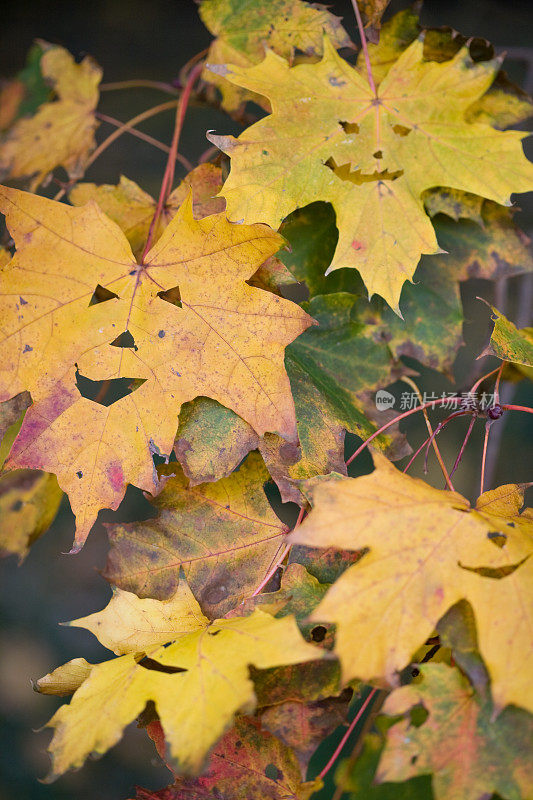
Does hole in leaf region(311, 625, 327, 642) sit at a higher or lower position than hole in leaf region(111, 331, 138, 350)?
lower

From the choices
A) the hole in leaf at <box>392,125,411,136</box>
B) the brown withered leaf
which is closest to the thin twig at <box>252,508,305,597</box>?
the brown withered leaf

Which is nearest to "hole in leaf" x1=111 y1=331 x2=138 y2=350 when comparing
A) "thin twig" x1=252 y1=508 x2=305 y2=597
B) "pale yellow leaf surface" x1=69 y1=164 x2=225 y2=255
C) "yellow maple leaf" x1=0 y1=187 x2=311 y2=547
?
"yellow maple leaf" x1=0 y1=187 x2=311 y2=547

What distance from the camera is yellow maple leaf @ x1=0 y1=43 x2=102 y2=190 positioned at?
101 centimetres

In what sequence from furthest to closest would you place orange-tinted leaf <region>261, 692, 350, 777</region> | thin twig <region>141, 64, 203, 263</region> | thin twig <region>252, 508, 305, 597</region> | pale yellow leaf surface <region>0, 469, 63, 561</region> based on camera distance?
pale yellow leaf surface <region>0, 469, 63, 561</region> < thin twig <region>141, 64, 203, 263</region> < thin twig <region>252, 508, 305, 597</region> < orange-tinted leaf <region>261, 692, 350, 777</region>

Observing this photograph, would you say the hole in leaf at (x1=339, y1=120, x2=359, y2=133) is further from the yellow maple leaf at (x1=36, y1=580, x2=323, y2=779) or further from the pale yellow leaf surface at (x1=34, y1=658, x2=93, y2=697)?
the pale yellow leaf surface at (x1=34, y1=658, x2=93, y2=697)

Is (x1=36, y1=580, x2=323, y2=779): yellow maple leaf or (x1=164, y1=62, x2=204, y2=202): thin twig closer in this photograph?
(x1=36, y1=580, x2=323, y2=779): yellow maple leaf

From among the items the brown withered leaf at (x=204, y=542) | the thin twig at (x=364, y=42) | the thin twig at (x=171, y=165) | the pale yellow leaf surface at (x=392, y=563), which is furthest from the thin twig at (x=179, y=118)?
the pale yellow leaf surface at (x=392, y=563)

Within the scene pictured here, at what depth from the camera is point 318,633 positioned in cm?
67

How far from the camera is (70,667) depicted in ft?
2.13

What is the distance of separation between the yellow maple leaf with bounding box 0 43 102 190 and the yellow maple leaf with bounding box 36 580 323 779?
73 cm

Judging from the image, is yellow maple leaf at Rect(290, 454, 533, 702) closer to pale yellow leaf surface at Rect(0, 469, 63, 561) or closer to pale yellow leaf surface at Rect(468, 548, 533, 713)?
pale yellow leaf surface at Rect(468, 548, 533, 713)

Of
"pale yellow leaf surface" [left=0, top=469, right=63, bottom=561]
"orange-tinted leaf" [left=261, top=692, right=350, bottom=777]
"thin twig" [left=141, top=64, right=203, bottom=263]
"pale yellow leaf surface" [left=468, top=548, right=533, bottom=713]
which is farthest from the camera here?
"pale yellow leaf surface" [left=0, top=469, right=63, bottom=561]

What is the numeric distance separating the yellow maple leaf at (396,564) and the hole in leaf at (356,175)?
1.18ft

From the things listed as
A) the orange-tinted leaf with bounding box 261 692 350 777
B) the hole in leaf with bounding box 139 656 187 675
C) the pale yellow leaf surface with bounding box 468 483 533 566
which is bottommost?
the hole in leaf with bounding box 139 656 187 675
